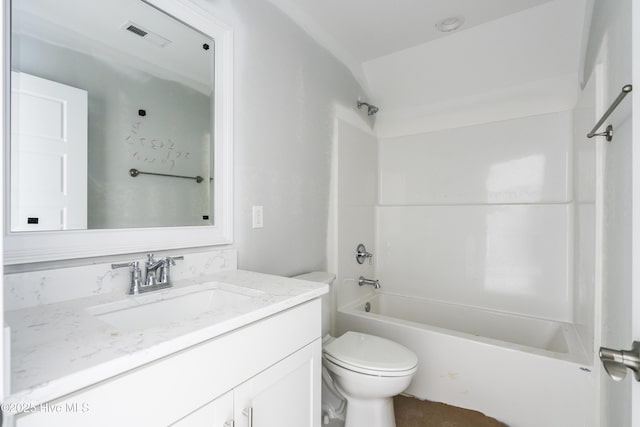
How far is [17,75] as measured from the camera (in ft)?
2.87

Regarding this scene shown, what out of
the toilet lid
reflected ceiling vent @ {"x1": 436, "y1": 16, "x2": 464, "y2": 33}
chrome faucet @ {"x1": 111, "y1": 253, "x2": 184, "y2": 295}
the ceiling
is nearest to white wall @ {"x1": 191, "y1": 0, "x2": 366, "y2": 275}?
the ceiling

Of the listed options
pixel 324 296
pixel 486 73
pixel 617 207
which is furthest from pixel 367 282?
pixel 486 73

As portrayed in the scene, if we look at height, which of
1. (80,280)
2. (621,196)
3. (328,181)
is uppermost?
(328,181)

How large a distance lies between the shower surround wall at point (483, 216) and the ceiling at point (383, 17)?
2.31 feet

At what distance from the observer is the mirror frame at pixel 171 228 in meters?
0.85

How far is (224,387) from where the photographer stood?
776mm

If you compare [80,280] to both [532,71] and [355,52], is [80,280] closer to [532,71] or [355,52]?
[355,52]

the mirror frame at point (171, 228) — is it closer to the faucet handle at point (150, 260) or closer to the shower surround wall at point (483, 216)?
the faucet handle at point (150, 260)

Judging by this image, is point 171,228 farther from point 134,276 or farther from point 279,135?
point 279,135

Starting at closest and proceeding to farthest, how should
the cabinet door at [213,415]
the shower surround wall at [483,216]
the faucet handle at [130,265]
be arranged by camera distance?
the cabinet door at [213,415] < the faucet handle at [130,265] < the shower surround wall at [483,216]

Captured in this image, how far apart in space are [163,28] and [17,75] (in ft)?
1.80

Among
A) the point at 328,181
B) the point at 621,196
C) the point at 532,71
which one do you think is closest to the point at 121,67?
the point at 328,181

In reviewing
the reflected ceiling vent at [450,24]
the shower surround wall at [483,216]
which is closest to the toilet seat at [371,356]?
the shower surround wall at [483,216]

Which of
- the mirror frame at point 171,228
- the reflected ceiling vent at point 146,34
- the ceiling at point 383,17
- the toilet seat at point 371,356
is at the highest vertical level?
the ceiling at point 383,17
